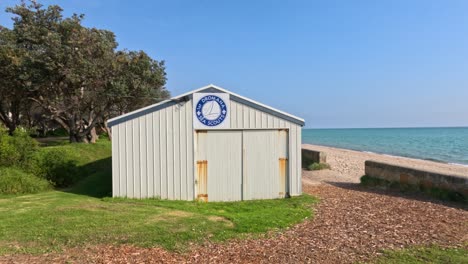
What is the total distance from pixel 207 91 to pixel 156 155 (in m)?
2.30

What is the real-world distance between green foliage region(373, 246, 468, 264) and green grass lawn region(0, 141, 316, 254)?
2311mm

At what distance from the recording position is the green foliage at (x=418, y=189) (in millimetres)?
10221

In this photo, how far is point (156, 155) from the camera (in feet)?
34.3

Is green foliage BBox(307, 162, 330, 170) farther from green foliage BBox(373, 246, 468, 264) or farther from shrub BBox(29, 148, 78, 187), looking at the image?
green foliage BBox(373, 246, 468, 264)

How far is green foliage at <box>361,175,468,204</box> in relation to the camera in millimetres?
10221

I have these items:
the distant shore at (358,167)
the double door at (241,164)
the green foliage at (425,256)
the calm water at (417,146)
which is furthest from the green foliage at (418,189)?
the calm water at (417,146)

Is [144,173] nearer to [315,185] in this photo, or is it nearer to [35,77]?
[315,185]

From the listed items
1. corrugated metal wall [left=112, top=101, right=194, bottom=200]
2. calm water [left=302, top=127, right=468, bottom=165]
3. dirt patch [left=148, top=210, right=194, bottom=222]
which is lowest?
calm water [left=302, top=127, right=468, bottom=165]

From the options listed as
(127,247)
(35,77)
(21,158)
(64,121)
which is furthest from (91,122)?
(127,247)

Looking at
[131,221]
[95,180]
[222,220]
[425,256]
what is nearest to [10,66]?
[95,180]

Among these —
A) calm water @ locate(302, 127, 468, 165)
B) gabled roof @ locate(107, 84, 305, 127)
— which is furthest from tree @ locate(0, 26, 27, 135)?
calm water @ locate(302, 127, 468, 165)

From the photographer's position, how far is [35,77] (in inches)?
834

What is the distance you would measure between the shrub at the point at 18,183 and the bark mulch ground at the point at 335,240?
6.91 meters

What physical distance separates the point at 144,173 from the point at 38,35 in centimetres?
1569
